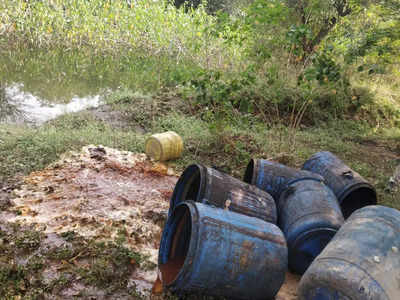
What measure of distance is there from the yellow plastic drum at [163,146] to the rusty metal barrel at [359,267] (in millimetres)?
2757

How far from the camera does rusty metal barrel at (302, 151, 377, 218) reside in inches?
150

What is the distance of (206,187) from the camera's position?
297cm

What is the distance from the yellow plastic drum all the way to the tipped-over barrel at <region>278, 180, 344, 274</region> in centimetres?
199

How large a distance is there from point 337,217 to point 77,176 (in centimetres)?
284

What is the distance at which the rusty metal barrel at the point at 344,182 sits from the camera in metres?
3.80

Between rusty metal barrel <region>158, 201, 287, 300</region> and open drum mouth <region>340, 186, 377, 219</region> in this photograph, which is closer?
rusty metal barrel <region>158, 201, 287, 300</region>

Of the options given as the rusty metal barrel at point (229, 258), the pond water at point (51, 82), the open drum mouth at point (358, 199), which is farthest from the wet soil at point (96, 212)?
the pond water at point (51, 82)

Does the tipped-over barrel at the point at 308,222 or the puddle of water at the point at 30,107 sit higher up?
the tipped-over barrel at the point at 308,222

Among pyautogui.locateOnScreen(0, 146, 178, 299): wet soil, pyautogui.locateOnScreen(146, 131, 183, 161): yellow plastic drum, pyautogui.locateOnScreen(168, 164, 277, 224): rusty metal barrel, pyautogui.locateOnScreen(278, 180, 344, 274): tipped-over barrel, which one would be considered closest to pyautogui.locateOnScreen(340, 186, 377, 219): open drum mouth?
pyautogui.locateOnScreen(278, 180, 344, 274): tipped-over barrel

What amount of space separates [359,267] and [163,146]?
306 cm

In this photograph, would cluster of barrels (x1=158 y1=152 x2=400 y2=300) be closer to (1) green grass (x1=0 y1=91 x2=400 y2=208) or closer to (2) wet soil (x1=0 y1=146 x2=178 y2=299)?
(2) wet soil (x1=0 y1=146 x2=178 y2=299)

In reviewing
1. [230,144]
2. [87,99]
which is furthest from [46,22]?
[230,144]

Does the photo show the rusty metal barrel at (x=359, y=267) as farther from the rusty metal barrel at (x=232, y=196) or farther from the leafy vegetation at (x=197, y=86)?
the leafy vegetation at (x=197, y=86)

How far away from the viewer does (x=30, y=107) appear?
6.36m
